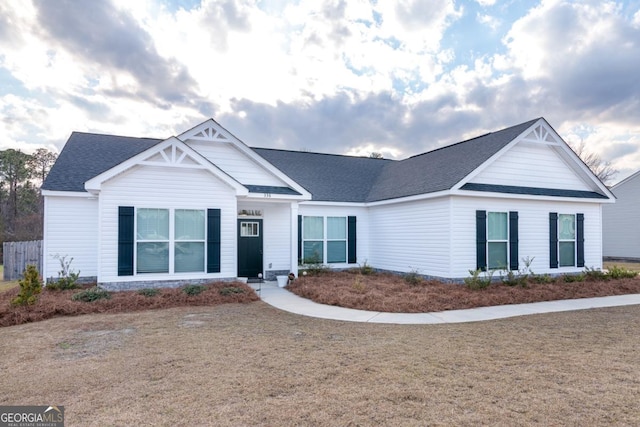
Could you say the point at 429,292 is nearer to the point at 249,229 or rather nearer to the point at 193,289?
the point at 193,289

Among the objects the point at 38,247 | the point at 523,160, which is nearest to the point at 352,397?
the point at 523,160

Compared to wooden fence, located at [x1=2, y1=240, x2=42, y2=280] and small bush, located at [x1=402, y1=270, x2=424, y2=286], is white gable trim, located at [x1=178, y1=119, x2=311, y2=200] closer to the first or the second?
small bush, located at [x1=402, y1=270, x2=424, y2=286]

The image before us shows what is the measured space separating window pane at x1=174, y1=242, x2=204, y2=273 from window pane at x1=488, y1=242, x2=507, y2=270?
945cm

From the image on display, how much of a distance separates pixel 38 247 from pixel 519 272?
19060 millimetres

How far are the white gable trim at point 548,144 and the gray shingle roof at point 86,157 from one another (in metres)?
12.3

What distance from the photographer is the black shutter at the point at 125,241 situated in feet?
33.0

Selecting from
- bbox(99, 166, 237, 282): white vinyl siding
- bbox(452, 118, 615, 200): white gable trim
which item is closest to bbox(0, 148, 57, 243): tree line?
bbox(99, 166, 237, 282): white vinyl siding

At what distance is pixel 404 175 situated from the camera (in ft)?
51.8

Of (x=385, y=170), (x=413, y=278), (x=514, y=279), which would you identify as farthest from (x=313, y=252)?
(x=514, y=279)

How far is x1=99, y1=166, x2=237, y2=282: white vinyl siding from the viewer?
396 inches

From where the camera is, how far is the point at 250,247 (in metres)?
13.4

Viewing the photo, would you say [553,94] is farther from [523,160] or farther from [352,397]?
[352,397]

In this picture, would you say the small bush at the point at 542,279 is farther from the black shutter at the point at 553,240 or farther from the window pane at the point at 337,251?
the window pane at the point at 337,251

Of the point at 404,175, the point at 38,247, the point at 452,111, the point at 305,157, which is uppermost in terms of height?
the point at 452,111
